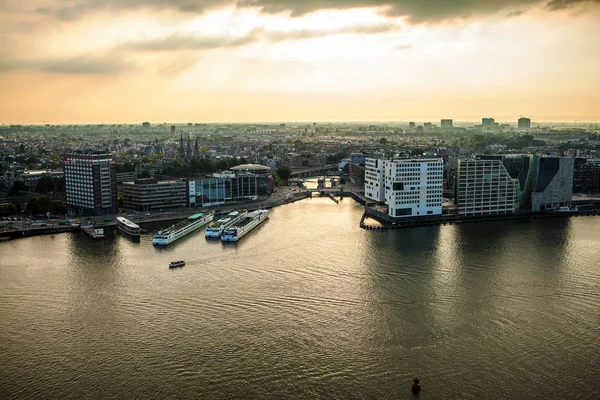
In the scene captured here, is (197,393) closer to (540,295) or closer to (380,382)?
(380,382)

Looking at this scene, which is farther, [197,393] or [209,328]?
[209,328]

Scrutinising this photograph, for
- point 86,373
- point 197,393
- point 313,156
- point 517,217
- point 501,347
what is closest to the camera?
point 197,393

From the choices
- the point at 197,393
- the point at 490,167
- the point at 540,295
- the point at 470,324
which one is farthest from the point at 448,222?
the point at 197,393

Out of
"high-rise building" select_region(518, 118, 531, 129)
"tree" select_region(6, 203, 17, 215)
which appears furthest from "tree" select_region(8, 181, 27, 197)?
"high-rise building" select_region(518, 118, 531, 129)

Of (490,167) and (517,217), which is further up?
(490,167)

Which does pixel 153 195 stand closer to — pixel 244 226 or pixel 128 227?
pixel 128 227
